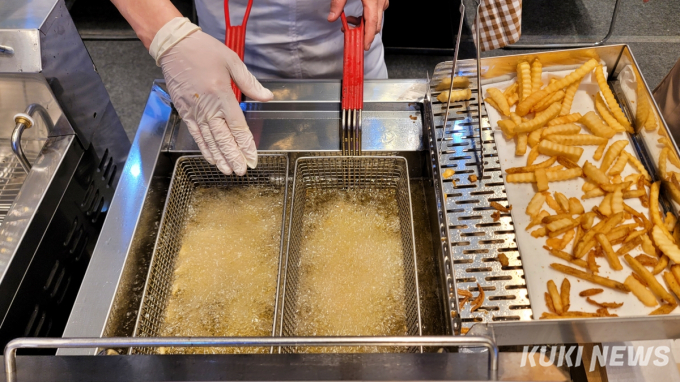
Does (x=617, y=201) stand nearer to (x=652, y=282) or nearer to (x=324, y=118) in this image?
(x=652, y=282)

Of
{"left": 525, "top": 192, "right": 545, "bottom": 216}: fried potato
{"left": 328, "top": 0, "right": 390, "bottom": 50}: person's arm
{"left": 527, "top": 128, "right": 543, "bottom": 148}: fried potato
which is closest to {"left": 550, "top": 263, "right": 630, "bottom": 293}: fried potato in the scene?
{"left": 525, "top": 192, "right": 545, "bottom": 216}: fried potato

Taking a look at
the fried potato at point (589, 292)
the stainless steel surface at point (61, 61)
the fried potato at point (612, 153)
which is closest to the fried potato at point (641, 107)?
the fried potato at point (612, 153)

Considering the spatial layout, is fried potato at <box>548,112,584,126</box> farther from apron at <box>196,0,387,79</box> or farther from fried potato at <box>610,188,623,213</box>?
apron at <box>196,0,387,79</box>

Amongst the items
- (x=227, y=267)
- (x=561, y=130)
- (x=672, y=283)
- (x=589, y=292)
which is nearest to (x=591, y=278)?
(x=589, y=292)

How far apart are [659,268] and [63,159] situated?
8.18ft

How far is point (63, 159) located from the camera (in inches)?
77.6

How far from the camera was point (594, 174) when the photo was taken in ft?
6.18

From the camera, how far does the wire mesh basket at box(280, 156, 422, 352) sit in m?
1.54

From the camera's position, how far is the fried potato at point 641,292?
5.22 ft

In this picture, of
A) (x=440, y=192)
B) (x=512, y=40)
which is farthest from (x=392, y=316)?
(x=512, y=40)

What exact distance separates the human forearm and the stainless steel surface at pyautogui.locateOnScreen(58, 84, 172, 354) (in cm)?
36

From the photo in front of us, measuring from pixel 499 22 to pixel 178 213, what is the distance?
8.99 feet

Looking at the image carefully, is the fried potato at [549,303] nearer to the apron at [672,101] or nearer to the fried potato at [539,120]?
the fried potato at [539,120]

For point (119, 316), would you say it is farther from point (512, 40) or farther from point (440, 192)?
point (512, 40)
